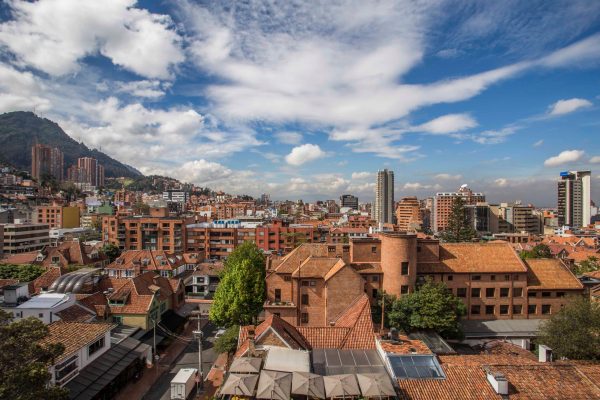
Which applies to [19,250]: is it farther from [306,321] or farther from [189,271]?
[306,321]

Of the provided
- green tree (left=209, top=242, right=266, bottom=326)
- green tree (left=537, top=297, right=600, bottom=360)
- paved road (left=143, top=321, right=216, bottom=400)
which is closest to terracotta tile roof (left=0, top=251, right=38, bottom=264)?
paved road (left=143, top=321, right=216, bottom=400)

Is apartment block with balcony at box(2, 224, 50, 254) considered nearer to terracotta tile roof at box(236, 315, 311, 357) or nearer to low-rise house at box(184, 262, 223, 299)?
low-rise house at box(184, 262, 223, 299)

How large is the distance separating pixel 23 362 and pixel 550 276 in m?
54.0

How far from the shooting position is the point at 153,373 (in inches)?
1438

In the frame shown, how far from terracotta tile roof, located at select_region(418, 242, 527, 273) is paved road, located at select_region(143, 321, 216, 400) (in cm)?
2760

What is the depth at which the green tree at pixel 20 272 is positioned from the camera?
189 ft

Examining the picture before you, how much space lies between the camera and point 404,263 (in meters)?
41.9

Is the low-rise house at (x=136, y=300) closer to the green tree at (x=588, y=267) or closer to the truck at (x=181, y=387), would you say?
the truck at (x=181, y=387)

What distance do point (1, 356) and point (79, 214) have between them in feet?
525

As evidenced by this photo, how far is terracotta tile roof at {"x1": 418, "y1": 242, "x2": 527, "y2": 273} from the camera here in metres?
44.2

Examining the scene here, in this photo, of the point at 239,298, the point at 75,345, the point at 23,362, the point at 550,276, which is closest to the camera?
the point at 23,362

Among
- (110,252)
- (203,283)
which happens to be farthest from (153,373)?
(110,252)

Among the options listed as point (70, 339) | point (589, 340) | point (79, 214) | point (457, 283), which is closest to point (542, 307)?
point (457, 283)

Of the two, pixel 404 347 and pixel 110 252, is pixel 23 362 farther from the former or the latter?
pixel 110 252
